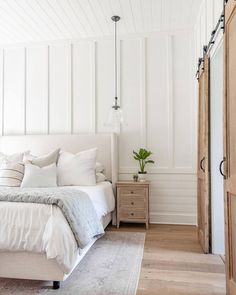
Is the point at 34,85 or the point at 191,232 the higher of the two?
the point at 34,85

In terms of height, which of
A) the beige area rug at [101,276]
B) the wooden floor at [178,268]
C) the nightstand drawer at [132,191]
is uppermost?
the nightstand drawer at [132,191]

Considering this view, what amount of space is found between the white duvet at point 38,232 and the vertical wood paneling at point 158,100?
244 centimetres

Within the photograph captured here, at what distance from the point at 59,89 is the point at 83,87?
43 cm

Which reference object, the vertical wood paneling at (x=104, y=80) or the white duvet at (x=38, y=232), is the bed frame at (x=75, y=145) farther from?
the white duvet at (x=38, y=232)

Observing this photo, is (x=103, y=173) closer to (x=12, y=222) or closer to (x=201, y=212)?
(x=201, y=212)

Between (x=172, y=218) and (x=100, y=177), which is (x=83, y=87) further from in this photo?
(x=172, y=218)

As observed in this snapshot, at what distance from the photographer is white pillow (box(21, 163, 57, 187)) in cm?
332

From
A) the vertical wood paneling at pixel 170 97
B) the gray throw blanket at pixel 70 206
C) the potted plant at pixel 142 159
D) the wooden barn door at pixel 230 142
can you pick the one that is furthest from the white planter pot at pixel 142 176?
the wooden barn door at pixel 230 142

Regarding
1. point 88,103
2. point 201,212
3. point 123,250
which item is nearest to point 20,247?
point 123,250

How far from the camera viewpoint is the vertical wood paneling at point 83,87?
4.51m

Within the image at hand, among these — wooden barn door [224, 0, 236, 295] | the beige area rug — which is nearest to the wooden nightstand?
the beige area rug

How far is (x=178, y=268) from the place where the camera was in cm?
254

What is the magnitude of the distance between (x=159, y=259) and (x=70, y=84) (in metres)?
3.11

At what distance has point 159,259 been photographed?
2.76 m
